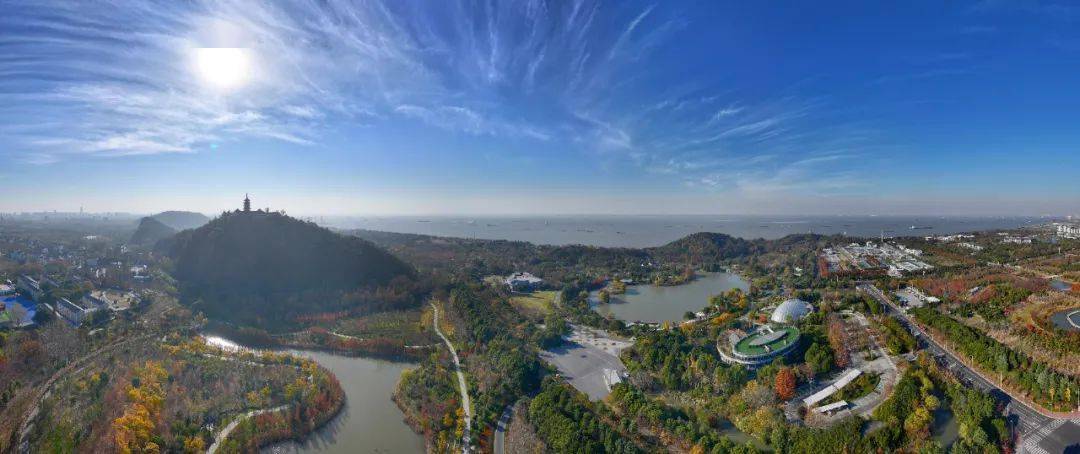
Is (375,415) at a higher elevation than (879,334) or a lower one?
lower

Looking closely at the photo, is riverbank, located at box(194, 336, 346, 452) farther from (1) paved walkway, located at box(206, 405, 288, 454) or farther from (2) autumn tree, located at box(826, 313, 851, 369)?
(2) autumn tree, located at box(826, 313, 851, 369)

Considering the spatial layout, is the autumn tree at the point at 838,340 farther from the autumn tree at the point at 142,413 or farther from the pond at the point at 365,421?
the autumn tree at the point at 142,413

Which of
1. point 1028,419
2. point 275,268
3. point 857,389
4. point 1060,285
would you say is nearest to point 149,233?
point 275,268

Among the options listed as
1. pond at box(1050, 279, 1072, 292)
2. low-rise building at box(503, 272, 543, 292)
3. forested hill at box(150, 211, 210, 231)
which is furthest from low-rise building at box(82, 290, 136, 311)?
forested hill at box(150, 211, 210, 231)

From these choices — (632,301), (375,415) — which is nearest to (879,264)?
(632,301)

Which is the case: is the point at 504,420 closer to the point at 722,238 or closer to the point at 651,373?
the point at 651,373

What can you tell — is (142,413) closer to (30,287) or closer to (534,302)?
(534,302)
